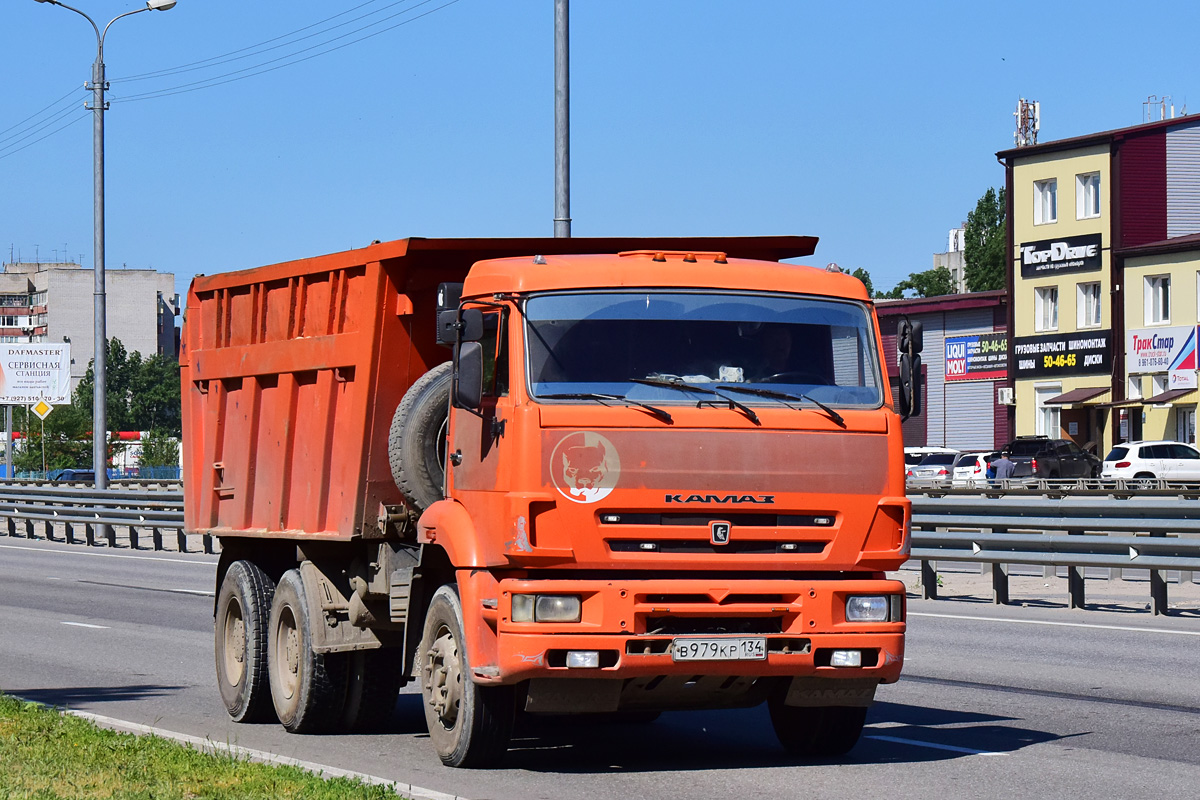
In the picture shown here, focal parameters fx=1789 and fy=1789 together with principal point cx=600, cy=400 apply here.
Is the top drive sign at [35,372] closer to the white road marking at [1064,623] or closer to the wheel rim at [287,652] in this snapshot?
the white road marking at [1064,623]

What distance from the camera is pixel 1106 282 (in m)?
60.0

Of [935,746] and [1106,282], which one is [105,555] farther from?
[1106,282]

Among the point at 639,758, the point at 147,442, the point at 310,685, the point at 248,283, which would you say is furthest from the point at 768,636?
the point at 147,442

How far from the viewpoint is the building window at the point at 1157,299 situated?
5791 centimetres

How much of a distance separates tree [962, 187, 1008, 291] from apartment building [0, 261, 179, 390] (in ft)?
247

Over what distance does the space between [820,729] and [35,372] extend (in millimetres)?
66666

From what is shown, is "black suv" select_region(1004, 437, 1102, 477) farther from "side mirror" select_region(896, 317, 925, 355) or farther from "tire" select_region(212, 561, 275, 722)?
"side mirror" select_region(896, 317, 925, 355)

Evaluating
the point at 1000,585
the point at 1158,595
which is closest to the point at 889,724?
the point at 1158,595

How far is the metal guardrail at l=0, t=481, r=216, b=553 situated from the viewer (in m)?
32.8

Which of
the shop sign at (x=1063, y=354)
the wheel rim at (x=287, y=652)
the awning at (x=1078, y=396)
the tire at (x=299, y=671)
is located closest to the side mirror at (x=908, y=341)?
the tire at (x=299, y=671)

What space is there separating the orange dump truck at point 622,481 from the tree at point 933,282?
11523 cm

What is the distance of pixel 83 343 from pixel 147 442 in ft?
222

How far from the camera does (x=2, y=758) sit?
8578mm

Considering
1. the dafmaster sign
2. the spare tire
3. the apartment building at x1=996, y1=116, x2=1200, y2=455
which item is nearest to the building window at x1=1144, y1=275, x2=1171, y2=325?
the apartment building at x1=996, y1=116, x2=1200, y2=455
